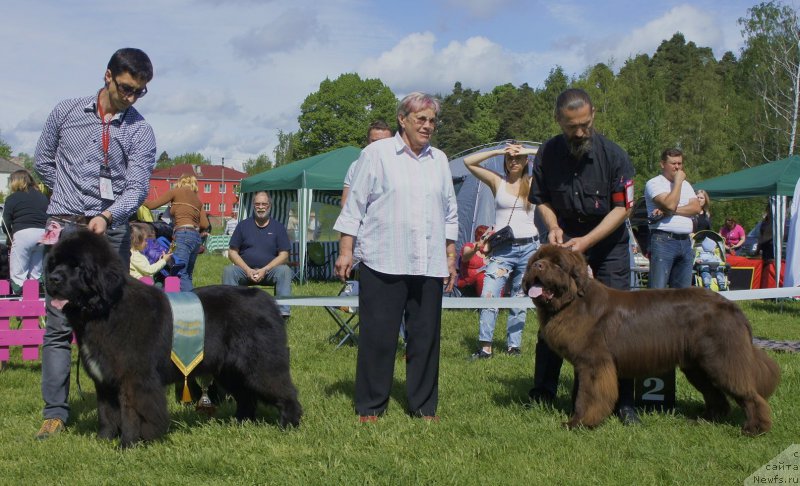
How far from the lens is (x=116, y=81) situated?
402cm

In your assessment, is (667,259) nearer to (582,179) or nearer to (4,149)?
(582,179)

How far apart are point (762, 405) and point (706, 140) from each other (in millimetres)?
36445

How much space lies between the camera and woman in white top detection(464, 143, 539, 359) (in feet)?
23.3

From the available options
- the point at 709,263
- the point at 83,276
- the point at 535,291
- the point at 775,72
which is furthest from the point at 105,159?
the point at 775,72

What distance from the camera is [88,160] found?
4184 millimetres

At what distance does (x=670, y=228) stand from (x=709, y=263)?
5824 mm

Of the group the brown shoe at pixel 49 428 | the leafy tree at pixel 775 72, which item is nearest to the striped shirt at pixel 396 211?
the brown shoe at pixel 49 428

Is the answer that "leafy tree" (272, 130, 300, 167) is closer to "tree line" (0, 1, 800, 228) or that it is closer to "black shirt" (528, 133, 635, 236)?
"tree line" (0, 1, 800, 228)

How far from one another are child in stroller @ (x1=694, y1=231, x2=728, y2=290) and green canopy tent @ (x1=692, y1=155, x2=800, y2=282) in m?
0.87

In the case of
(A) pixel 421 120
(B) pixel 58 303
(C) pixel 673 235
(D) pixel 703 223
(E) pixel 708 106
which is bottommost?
(B) pixel 58 303

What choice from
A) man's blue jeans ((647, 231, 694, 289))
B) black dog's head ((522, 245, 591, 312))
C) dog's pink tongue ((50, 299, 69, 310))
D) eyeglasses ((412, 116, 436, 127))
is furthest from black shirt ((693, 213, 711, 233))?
dog's pink tongue ((50, 299, 69, 310))

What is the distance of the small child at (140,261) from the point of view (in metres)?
8.00

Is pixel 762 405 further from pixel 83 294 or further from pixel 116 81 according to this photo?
pixel 116 81

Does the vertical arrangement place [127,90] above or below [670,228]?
above
